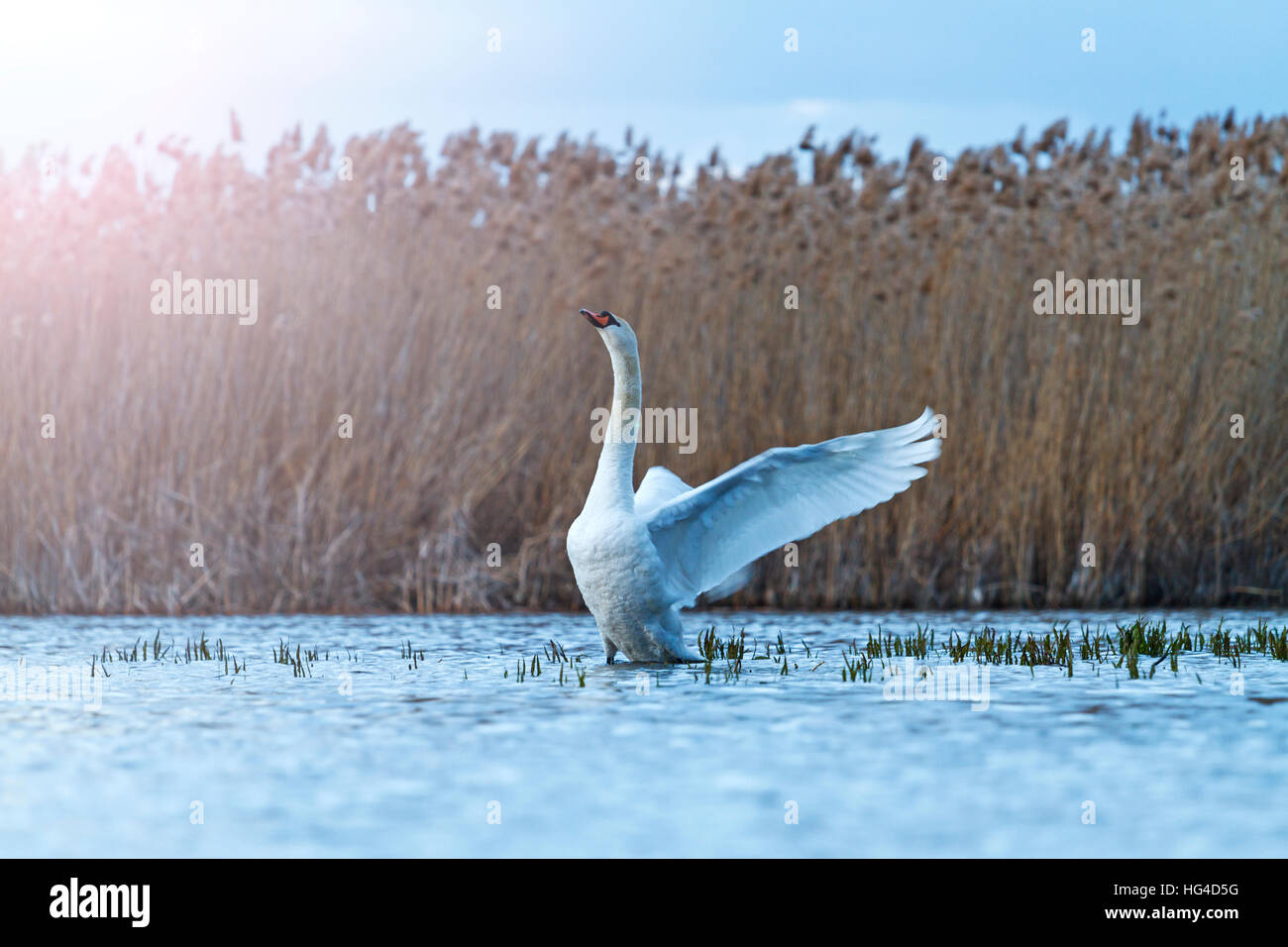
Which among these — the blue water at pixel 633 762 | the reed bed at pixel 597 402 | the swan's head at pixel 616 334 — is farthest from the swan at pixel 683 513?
the reed bed at pixel 597 402

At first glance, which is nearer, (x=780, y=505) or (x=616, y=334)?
(x=616, y=334)

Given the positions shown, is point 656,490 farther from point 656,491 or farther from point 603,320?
point 603,320

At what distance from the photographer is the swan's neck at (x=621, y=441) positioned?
5.39m

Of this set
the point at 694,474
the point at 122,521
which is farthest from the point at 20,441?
the point at 694,474

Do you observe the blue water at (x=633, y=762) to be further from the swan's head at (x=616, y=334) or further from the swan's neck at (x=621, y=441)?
the swan's head at (x=616, y=334)

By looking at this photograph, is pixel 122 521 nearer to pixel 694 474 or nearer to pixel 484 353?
pixel 484 353

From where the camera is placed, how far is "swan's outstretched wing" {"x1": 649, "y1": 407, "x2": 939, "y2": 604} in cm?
566

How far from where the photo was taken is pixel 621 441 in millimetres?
5547

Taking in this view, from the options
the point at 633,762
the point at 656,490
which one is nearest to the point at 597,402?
the point at 656,490

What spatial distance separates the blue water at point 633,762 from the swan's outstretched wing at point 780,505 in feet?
1.40

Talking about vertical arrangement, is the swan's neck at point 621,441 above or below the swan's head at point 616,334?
below

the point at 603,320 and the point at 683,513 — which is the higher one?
the point at 603,320

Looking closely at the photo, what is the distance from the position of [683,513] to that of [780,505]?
0.45 meters

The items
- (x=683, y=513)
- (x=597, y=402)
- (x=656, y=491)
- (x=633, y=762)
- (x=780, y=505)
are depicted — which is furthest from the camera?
(x=597, y=402)
